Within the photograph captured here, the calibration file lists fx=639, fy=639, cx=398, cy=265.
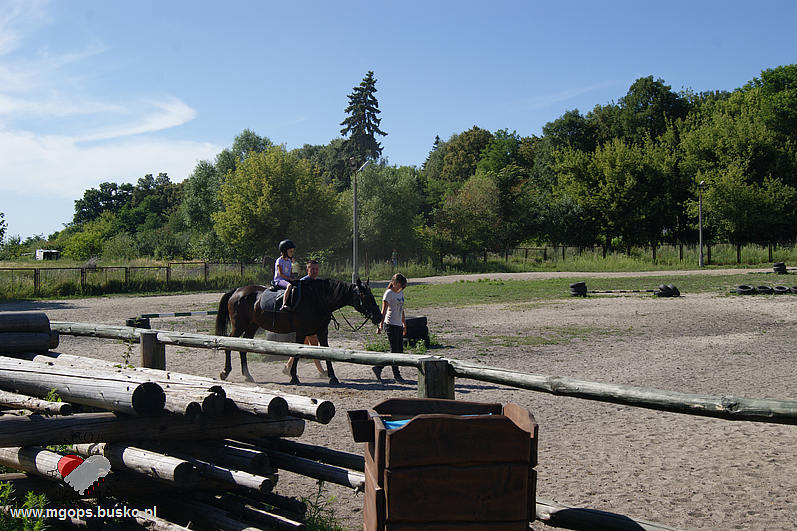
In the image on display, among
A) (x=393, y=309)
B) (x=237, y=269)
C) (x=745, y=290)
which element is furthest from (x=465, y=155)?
(x=393, y=309)

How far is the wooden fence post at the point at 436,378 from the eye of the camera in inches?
171

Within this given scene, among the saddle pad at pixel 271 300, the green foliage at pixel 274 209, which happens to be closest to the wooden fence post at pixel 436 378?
the saddle pad at pixel 271 300

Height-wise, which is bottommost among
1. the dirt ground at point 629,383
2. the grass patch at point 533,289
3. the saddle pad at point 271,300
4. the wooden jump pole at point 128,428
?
the dirt ground at point 629,383

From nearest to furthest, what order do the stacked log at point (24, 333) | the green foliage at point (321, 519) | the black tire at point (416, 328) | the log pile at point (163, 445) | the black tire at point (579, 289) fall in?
the log pile at point (163, 445)
the green foliage at point (321, 519)
the stacked log at point (24, 333)
the black tire at point (416, 328)
the black tire at point (579, 289)

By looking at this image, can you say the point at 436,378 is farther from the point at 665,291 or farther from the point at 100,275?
the point at 100,275

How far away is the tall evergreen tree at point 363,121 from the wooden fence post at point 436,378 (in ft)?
270

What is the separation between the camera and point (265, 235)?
140 feet

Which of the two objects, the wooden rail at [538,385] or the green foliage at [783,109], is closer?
the wooden rail at [538,385]

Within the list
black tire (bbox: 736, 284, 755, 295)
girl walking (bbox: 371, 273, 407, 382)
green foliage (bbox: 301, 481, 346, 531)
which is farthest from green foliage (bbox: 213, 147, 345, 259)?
green foliage (bbox: 301, 481, 346, 531)

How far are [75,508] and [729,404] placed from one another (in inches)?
144

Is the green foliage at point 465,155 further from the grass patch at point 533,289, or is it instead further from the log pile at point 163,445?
the log pile at point 163,445

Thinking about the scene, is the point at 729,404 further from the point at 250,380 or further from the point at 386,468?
the point at 250,380

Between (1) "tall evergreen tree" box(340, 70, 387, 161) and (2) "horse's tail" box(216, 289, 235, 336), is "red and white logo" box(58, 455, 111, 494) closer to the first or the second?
(2) "horse's tail" box(216, 289, 235, 336)

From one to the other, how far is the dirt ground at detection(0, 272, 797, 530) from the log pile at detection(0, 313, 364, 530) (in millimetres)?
1044
